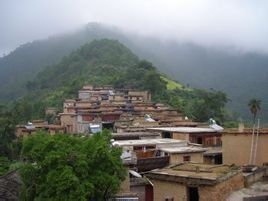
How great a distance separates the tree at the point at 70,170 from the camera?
16.9 m

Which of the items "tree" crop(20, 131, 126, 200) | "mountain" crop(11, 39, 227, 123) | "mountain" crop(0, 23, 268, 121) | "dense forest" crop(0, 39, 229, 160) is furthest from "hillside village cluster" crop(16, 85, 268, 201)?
"mountain" crop(0, 23, 268, 121)

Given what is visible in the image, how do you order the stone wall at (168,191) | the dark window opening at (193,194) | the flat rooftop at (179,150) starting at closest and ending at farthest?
the dark window opening at (193,194)
the stone wall at (168,191)
the flat rooftop at (179,150)

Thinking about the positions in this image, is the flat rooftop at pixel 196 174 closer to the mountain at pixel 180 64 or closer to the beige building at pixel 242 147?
the beige building at pixel 242 147

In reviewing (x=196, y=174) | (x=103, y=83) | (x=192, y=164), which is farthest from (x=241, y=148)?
(x=103, y=83)

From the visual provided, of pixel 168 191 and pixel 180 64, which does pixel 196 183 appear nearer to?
pixel 168 191

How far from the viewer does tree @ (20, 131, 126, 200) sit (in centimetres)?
1686

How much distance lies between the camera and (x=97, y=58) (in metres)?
107

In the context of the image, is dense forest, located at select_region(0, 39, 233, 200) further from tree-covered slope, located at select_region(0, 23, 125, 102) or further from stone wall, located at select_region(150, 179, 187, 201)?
tree-covered slope, located at select_region(0, 23, 125, 102)

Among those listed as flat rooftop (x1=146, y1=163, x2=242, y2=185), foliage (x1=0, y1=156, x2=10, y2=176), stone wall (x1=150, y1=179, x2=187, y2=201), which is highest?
flat rooftop (x1=146, y1=163, x2=242, y2=185)

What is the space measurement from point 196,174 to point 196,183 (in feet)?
3.12

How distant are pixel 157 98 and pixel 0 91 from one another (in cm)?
6531

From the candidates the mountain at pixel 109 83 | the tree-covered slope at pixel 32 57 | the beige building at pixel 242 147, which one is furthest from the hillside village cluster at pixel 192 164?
the tree-covered slope at pixel 32 57

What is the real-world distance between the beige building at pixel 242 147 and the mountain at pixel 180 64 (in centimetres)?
4589

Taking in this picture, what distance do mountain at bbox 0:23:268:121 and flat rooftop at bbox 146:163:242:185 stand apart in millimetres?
52721
